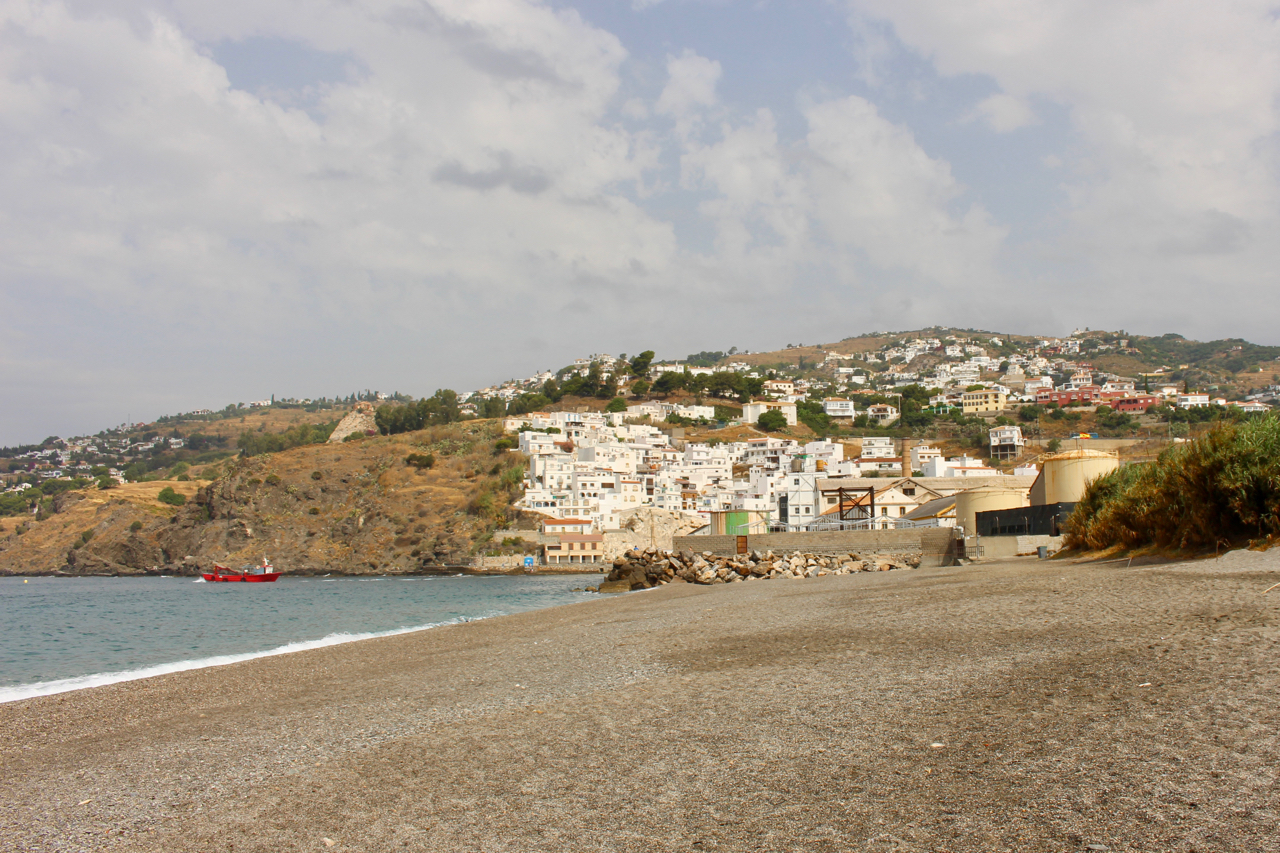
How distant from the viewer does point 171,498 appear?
410 feet

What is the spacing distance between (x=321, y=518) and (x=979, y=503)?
7983 centimetres

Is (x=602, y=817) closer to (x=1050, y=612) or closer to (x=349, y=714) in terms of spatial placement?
(x=349, y=714)

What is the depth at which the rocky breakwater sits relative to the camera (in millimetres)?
38406

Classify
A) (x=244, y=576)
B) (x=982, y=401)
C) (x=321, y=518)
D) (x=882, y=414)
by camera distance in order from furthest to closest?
(x=882, y=414) < (x=982, y=401) < (x=321, y=518) < (x=244, y=576)

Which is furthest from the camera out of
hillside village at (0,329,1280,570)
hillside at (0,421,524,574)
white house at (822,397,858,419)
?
white house at (822,397,858,419)

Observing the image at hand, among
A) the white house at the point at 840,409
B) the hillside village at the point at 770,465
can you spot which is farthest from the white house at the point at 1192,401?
the white house at the point at 840,409

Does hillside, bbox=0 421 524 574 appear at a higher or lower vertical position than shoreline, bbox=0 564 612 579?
higher

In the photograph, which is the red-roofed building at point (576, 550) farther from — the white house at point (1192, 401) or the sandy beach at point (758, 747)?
the white house at point (1192, 401)

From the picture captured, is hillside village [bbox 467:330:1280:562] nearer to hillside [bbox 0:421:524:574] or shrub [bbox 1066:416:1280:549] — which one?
hillside [bbox 0:421:524:574]

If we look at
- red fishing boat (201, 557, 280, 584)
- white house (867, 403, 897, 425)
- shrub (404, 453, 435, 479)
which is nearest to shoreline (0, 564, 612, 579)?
red fishing boat (201, 557, 280, 584)

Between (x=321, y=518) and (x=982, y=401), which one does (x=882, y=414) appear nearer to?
(x=982, y=401)

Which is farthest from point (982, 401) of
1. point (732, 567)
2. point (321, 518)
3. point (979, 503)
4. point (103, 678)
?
point (103, 678)

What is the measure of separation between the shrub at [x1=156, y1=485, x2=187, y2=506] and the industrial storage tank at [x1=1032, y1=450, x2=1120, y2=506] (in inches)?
4827

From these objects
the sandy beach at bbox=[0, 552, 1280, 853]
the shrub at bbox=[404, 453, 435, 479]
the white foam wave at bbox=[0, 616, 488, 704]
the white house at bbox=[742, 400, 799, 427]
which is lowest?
the white foam wave at bbox=[0, 616, 488, 704]
